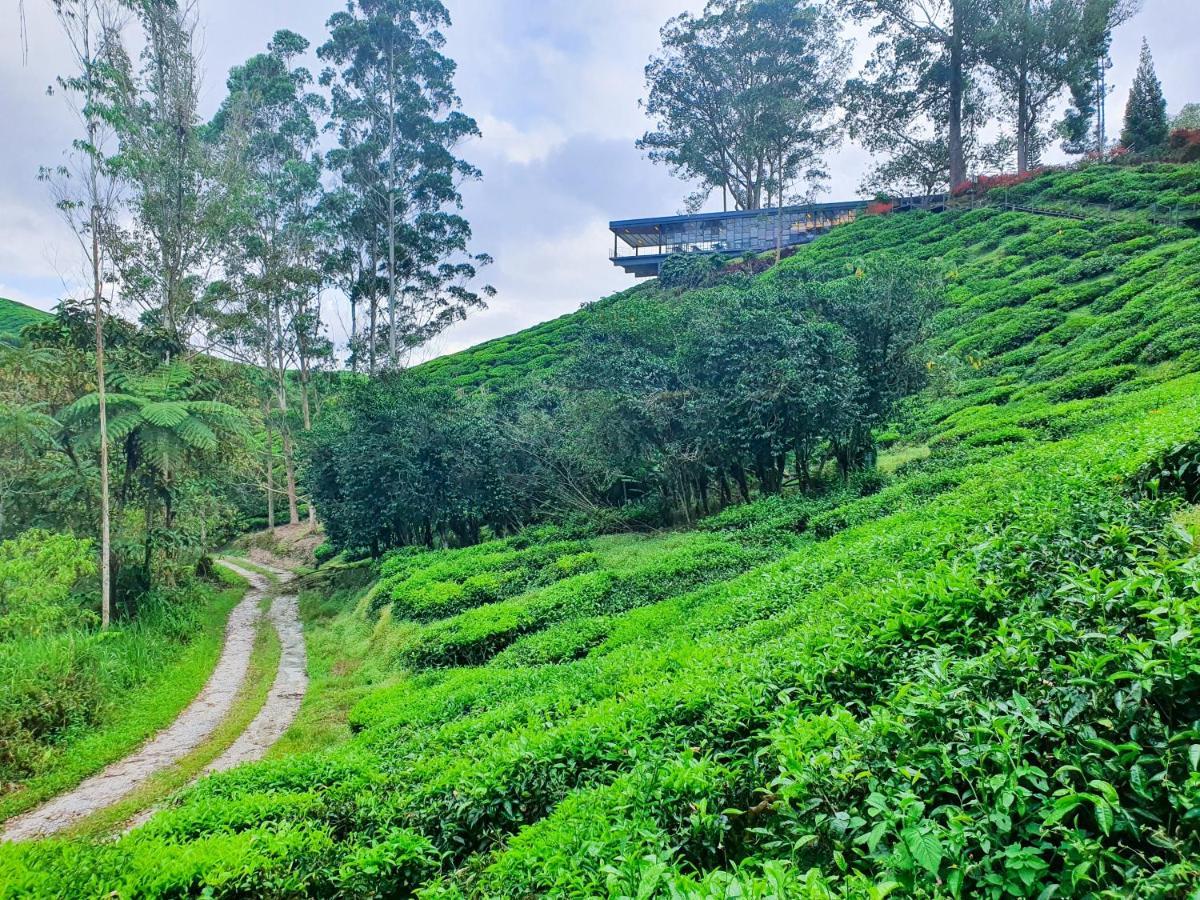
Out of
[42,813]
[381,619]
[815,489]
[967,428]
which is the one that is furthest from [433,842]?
[967,428]

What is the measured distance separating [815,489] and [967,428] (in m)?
3.99

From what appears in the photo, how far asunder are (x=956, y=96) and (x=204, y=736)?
47385mm

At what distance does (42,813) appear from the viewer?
7941 mm

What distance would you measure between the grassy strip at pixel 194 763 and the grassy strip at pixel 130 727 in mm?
889

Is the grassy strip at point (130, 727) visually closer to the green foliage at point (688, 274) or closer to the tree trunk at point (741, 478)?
the tree trunk at point (741, 478)

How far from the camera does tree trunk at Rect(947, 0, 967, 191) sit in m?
39.4

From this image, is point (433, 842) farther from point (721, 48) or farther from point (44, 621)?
point (721, 48)

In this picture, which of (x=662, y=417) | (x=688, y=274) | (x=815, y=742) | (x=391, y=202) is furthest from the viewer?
(x=391, y=202)

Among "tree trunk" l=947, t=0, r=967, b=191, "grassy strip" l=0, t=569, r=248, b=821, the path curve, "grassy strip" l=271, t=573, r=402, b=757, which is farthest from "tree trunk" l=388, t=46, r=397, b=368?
"tree trunk" l=947, t=0, r=967, b=191

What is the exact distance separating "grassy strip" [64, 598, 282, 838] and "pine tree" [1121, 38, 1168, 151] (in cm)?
4717

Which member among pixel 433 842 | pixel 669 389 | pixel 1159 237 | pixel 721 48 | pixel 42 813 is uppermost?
pixel 721 48

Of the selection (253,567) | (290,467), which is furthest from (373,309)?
(253,567)

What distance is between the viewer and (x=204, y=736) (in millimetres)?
10273

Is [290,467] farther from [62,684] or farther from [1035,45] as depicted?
[1035,45]
